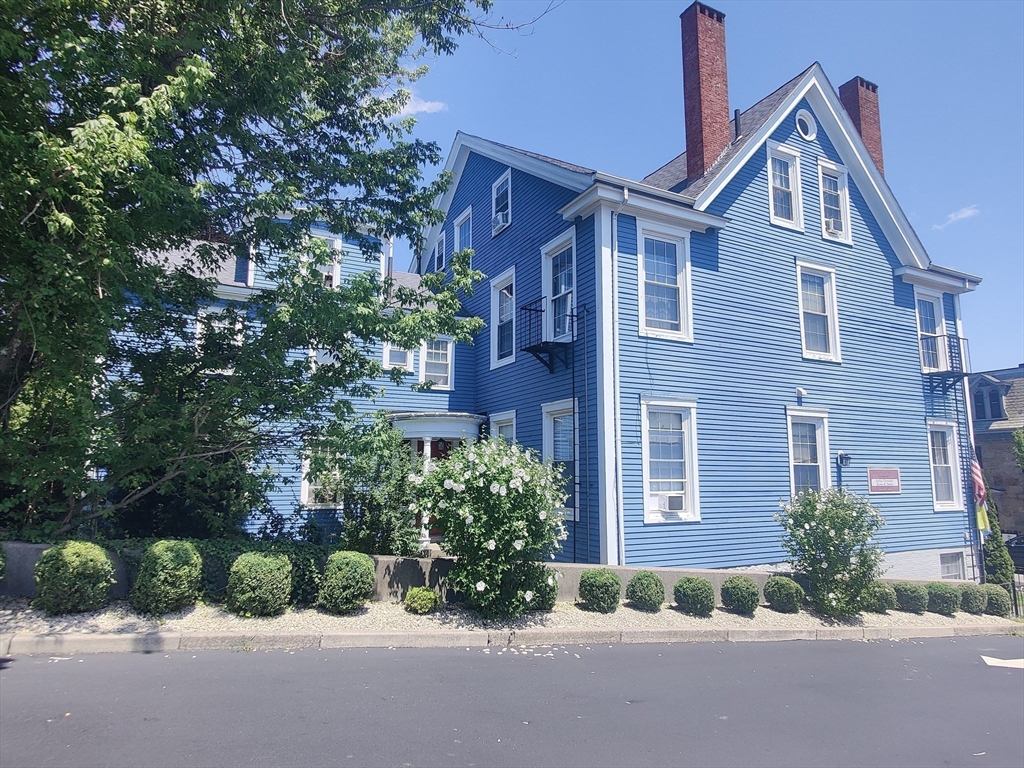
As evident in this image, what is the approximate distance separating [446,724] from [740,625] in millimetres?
6173

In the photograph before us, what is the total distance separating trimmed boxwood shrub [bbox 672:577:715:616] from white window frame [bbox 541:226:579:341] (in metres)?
5.17

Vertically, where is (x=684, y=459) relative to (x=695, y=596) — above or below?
above

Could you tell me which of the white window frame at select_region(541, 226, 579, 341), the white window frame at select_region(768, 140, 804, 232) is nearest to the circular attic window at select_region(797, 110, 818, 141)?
the white window frame at select_region(768, 140, 804, 232)

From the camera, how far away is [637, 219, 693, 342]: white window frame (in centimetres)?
1238

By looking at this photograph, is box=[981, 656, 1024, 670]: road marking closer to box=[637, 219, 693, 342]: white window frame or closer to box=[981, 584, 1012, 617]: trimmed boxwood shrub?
box=[981, 584, 1012, 617]: trimmed boxwood shrub

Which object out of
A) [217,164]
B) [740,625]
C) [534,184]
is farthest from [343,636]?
[534,184]

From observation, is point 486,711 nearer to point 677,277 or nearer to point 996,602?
point 677,277

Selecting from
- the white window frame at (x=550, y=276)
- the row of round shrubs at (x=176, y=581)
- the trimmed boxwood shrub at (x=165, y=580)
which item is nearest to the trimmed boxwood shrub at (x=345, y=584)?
the row of round shrubs at (x=176, y=581)

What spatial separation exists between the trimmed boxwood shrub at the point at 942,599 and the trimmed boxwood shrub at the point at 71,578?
Result: 14211 mm

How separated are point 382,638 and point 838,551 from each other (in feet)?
26.4

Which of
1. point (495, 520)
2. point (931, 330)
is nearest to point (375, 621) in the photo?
point (495, 520)

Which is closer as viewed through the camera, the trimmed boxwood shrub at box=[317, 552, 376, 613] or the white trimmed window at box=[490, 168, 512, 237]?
the trimmed boxwood shrub at box=[317, 552, 376, 613]

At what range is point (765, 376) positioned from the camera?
45.4ft

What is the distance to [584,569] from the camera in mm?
9977
